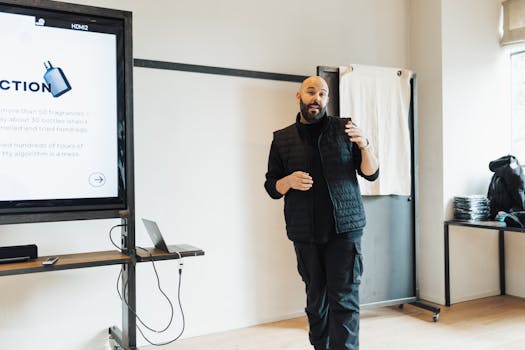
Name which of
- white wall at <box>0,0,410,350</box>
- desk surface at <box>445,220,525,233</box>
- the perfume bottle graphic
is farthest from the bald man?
desk surface at <box>445,220,525,233</box>

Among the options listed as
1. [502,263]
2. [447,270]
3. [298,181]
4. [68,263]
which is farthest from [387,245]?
[68,263]

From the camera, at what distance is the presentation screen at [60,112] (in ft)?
6.45

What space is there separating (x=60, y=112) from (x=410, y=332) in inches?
99.1

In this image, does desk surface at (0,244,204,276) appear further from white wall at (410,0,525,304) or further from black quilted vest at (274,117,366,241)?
white wall at (410,0,525,304)

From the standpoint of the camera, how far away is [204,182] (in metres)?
3.01

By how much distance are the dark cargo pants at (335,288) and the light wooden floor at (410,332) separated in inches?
23.3

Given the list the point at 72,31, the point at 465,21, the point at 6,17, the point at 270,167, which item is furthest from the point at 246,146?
the point at 465,21

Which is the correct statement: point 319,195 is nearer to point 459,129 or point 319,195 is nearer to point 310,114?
point 310,114

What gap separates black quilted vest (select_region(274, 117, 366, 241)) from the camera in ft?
7.23

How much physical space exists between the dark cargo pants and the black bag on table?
1984mm

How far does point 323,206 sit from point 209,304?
4.11 feet

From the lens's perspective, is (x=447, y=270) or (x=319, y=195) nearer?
(x=319, y=195)

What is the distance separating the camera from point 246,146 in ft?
10.4

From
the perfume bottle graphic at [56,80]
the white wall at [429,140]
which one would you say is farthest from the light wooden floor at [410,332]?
the perfume bottle graphic at [56,80]
